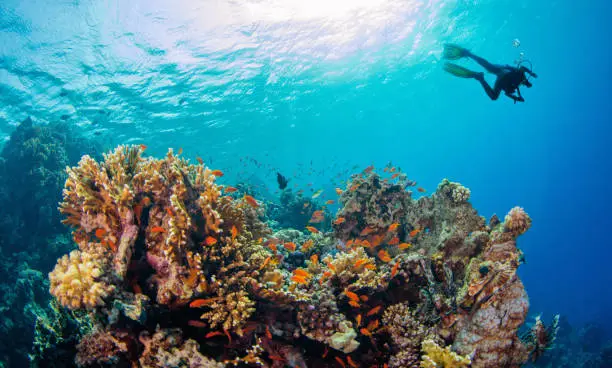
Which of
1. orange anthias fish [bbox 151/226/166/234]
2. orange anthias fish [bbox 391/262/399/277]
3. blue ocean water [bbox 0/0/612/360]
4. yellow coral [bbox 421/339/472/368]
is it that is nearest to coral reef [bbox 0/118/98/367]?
blue ocean water [bbox 0/0/612/360]

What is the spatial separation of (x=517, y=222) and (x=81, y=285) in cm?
642

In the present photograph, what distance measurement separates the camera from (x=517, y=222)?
485cm

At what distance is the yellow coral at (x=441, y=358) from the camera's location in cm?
346

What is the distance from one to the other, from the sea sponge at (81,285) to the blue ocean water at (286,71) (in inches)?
597

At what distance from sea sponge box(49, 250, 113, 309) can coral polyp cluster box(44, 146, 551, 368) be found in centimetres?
1

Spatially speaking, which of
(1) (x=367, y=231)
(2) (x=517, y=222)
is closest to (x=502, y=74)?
(2) (x=517, y=222)

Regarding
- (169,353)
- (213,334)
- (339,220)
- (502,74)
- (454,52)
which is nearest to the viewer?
(169,353)

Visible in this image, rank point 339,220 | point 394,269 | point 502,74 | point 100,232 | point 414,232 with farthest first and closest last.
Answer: point 339,220 → point 414,232 → point 502,74 → point 394,269 → point 100,232

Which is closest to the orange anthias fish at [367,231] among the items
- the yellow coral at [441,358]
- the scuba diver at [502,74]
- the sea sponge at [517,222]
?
the sea sponge at [517,222]

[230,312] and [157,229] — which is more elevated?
[157,229]

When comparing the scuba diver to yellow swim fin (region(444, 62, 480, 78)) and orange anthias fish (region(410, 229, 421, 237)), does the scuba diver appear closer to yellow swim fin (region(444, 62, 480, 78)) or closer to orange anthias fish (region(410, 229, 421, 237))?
yellow swim fin (region(444, 62, 480, 78))

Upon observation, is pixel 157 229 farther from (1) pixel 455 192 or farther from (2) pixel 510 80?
(1) pixel 455 192

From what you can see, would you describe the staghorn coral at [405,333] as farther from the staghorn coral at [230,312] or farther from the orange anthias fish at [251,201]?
the orange anthias fish at [251,201]

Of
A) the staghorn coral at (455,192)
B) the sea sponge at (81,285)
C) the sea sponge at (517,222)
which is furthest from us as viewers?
the staghorn coral at (455,192)
